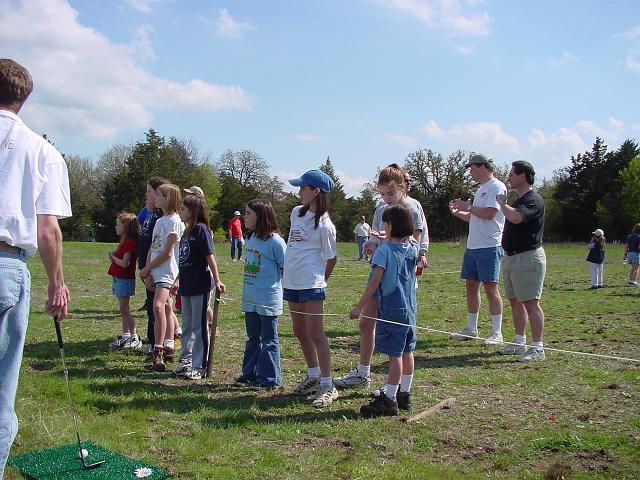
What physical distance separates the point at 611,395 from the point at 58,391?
16.8ft

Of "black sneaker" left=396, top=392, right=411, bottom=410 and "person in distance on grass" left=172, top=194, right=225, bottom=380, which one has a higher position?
"person in distance on grass" left=172, top=194, right=225, bottom=380

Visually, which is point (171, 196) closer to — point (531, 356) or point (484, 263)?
point (484, 263)

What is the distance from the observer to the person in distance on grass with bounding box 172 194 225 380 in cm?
652

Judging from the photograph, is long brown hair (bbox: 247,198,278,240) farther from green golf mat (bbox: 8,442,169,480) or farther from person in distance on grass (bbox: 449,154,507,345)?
person in distance on grass (bbox: 449,154,507,345)

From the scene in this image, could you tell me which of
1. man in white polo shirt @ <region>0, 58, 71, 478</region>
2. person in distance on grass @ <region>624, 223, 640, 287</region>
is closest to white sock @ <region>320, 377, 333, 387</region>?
man in white polo shirt @ <region>0, 58, 71, 478</region>

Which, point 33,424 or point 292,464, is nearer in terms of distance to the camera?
point 292,464

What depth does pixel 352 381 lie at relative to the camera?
20.0ft

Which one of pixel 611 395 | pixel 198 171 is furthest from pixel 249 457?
pixel 198 171

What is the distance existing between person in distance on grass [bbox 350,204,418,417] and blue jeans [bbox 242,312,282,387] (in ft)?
4.02

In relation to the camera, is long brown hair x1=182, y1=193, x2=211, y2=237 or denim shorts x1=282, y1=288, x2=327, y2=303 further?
long brown hair x1=182, y1=193, x2=211, y2=237

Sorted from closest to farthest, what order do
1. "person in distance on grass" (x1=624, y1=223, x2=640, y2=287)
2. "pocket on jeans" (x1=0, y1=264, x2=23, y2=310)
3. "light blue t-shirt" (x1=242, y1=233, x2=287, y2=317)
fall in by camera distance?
"pocket on jeans" (x1=0, y1=264, x2=23, y2=310)
"light blue t-shirt" (x1=242, y1=233, x2=287, y2=317)
"person in distance on grass" (x1=624, y1=223, x2=640, y2=287)

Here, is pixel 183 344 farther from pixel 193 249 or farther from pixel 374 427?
pixel 374 427

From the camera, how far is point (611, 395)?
571cm

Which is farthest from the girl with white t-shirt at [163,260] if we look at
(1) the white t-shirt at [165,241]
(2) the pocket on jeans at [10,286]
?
(2) the pocket on jeans at [10,286]
